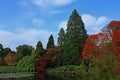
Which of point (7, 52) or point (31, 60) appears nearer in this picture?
point (31, 60)

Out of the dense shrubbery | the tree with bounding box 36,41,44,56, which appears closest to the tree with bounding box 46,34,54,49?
the tree with bounding box 36,41,44,56

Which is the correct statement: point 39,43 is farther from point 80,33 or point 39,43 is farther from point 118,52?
point 118,52

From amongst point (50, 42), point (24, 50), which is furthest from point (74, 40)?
point (24, 50)

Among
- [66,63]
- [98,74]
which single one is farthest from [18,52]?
[98,74]

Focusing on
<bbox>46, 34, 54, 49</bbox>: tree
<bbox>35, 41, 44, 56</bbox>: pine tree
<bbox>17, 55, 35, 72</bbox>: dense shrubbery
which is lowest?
<bbox>17, 55, 35, 72</bbox>: dense shrubbery

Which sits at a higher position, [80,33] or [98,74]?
[80,33]

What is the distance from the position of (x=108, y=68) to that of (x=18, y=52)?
87.5 m

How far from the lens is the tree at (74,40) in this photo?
6912cm

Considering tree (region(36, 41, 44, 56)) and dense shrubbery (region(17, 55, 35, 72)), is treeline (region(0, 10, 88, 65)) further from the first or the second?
dense shrubbery (region(17, 55, 35, 72))

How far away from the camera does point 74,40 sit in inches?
2795

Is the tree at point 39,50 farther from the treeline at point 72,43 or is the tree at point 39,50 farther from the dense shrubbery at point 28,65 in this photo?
the dense shrubbery at point 28,65

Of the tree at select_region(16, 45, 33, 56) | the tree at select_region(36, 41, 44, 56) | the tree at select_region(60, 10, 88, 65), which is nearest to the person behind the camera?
the tree at select_region(60, 10, 88, 65)

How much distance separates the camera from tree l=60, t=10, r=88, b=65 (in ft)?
227

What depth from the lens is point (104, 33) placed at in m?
44.5
